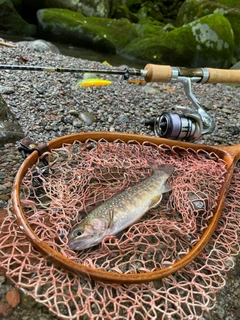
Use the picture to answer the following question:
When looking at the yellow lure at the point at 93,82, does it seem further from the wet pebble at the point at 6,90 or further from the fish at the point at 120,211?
the fish at the point at 120,211

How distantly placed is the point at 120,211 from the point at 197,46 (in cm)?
955

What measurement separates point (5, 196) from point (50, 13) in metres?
11.2

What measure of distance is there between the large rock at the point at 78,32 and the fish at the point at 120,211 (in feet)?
32.3

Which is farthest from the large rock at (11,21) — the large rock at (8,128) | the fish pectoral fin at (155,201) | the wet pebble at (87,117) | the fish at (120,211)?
the fish pectoral fin at (155,201)

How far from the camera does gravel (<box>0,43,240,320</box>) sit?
12.0 ft

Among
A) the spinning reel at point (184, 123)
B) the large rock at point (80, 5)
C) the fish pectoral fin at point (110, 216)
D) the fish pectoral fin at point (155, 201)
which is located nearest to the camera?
the fish pectoral fin at point (110, 216)

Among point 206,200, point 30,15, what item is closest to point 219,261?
point 206,200

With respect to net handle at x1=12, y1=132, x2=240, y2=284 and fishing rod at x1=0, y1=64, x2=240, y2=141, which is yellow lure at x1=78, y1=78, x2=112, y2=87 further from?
net handle at x1=12, y1=132, x2=240, y2=284

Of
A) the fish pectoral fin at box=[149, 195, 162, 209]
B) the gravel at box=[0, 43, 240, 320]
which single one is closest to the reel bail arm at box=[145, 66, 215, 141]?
the fish pectoral fin at box=[149, 195, 162, 209]

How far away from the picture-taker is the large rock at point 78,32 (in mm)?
11539

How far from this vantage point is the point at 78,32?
38.2 ft

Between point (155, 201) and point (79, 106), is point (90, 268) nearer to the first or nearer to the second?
point (155, 201)

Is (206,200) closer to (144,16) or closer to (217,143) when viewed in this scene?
(217,143)

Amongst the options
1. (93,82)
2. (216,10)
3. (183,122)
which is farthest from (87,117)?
(216,10)
